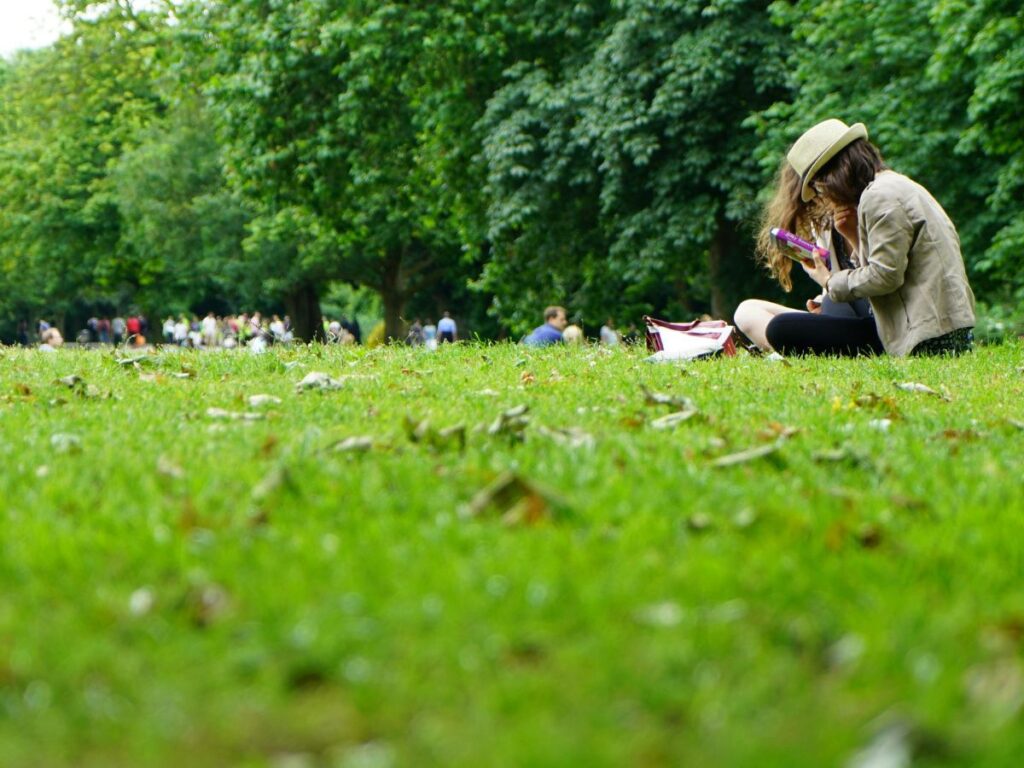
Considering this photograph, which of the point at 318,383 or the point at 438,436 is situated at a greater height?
the point at 438,436

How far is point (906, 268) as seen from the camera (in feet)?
30.7

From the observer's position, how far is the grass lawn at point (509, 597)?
6.47ft

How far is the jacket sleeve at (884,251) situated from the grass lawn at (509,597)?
4191 mm

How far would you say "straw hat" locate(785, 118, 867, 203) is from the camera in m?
9.38

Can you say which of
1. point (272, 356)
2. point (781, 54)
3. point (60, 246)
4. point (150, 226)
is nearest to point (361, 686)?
point (272, 356)

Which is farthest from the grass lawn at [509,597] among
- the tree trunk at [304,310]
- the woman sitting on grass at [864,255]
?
the tree trunk at [304,310]

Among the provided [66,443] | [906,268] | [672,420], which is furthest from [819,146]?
[66,443]

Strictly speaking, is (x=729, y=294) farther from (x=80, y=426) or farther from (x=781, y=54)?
(x=80, y=426)

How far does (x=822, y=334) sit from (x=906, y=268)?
0.85 meters

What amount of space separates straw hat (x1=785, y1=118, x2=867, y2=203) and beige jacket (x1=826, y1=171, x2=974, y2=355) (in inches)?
13.7

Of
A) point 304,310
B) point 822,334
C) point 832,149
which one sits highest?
point 832,149

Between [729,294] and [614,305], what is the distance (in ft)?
10.8

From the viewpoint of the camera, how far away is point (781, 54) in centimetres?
2159

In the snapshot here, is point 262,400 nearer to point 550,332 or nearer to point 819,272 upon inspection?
point 819,272
